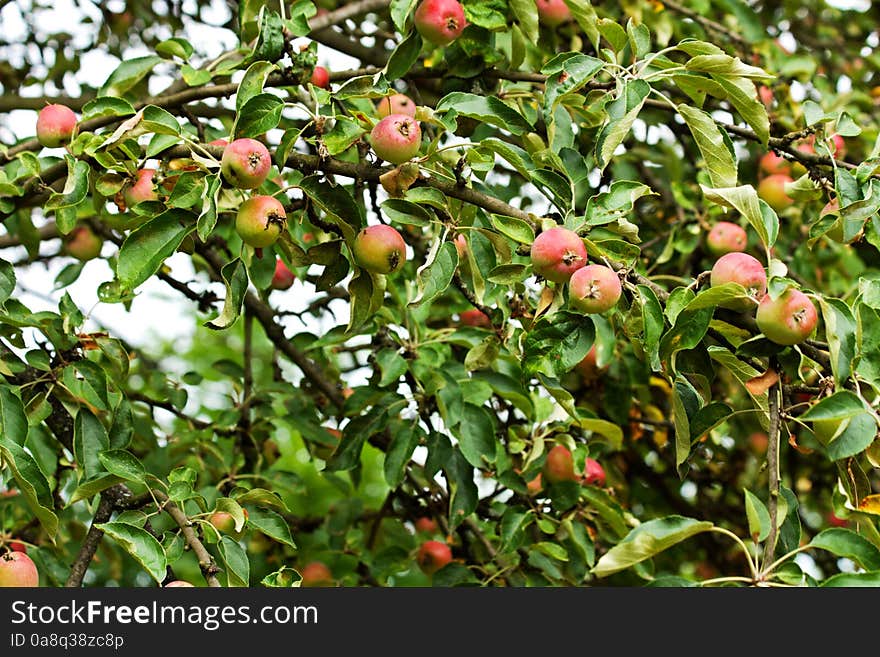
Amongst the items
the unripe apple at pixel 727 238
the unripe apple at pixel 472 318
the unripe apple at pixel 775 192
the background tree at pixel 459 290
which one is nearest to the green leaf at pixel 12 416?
the background tree at pixel 459 290

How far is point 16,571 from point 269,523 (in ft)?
1.04

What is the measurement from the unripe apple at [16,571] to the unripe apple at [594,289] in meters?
0.77

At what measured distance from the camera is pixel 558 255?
119 centimetres

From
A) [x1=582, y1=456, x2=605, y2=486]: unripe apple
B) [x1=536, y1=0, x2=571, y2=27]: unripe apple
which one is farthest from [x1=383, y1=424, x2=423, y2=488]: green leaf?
[x1=536, y1=0, x2=571, y2=27]: unripe apple

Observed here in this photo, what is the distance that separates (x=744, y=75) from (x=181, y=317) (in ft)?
10.8

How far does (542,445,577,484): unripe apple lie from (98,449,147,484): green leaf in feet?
2.58

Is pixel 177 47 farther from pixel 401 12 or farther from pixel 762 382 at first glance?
pixel 762 382

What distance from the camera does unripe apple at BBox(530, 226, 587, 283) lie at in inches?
46.9

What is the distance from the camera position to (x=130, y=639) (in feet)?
3.74

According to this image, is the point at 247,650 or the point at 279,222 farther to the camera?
the point at 279,222

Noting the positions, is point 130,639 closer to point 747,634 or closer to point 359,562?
point 747,634

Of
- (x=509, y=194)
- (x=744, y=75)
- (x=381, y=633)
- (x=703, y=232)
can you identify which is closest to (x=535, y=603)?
(x=381, y=633)

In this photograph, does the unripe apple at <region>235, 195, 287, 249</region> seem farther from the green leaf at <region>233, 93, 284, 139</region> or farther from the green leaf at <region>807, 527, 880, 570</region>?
the green leaf at <region>807, 527, 880, 570</region>

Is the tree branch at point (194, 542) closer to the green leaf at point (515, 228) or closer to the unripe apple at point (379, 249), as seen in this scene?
the unripe apple at point (379, 249)
